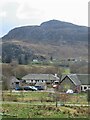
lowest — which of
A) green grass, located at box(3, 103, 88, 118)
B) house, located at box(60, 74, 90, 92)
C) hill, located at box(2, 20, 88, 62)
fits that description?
green grass, located at box(3, 103, 88, 118)

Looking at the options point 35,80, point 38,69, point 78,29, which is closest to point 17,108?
point 35,80

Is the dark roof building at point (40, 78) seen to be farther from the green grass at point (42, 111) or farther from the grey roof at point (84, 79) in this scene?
the green grass at point (42, 111)

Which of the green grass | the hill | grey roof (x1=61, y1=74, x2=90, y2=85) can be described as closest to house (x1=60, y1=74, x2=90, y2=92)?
grey roof (x1=61, y1=74, x2=90, y2=85)

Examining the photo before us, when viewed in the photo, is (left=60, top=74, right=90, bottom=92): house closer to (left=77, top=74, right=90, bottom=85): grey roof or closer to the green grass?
(left=77, top=74, right=90, bottom=85): grey roof

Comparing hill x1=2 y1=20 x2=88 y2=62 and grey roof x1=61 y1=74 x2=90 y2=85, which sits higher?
hill x1=2 y1=20 x2=88 y2=62

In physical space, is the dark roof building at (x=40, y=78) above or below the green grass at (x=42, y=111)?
above

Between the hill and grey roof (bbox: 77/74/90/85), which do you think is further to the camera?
the hill

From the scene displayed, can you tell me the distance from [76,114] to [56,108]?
779 millimetres

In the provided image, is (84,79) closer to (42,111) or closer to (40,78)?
(40,78)

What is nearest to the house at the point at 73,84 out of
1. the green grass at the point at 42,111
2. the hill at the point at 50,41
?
the green grass at the point at 42,111

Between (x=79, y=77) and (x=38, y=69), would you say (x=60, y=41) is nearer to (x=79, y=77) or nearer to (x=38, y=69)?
(x=38, y=69)

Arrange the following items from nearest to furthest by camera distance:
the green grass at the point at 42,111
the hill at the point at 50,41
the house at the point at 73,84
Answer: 1. the green grass at the point at 42,111
2. the house at the point at 73,84
3. the hill at the point at 50,41

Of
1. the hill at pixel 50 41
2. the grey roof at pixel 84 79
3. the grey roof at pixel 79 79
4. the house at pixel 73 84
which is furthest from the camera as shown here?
the hill at pixel 50 41

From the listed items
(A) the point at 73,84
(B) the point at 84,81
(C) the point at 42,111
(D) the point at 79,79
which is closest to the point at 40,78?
(D) the point at 79,79
